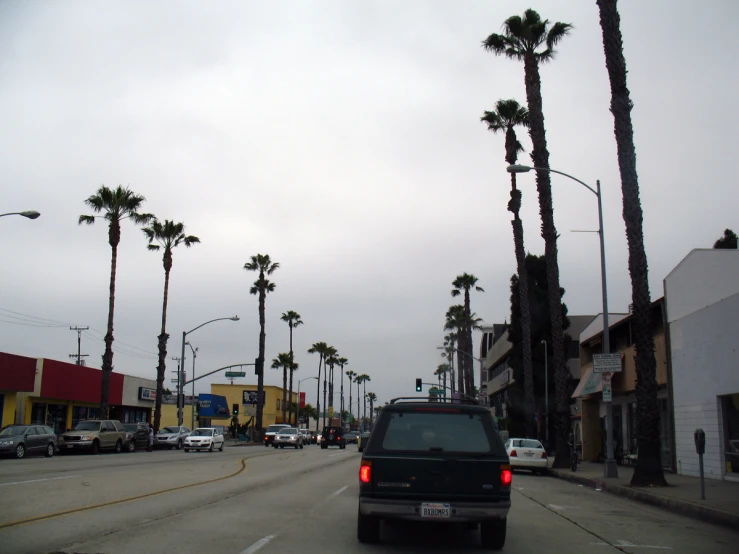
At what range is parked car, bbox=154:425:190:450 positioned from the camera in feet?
159

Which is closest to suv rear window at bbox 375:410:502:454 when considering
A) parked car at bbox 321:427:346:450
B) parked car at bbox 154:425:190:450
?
parked car at bbox 154:425:190:450

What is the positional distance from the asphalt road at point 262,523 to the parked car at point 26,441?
47.7ft

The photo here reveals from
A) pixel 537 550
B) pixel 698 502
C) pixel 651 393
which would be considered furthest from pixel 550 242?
pixel 537 550

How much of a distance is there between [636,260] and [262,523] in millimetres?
13768

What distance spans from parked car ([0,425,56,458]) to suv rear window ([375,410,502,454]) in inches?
1063

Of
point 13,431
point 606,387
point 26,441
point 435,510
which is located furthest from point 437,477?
point 26,441

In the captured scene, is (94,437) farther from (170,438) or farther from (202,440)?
(170,438)

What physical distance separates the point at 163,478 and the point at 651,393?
44.0 ft

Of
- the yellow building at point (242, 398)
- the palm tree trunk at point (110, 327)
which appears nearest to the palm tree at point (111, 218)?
the palm tree trunk at point (110, 327)

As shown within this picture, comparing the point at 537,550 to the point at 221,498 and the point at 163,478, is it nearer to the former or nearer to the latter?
the point at 221,498

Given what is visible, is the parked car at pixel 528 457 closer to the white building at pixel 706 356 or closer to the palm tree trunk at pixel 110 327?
the white building at pixel 706 356

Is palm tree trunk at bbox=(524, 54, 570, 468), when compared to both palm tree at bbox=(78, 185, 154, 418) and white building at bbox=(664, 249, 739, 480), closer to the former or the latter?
white building at bbox=(664, 249, 739, 480)

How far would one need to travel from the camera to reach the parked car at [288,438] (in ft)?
180

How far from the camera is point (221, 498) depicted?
47.8 ft
